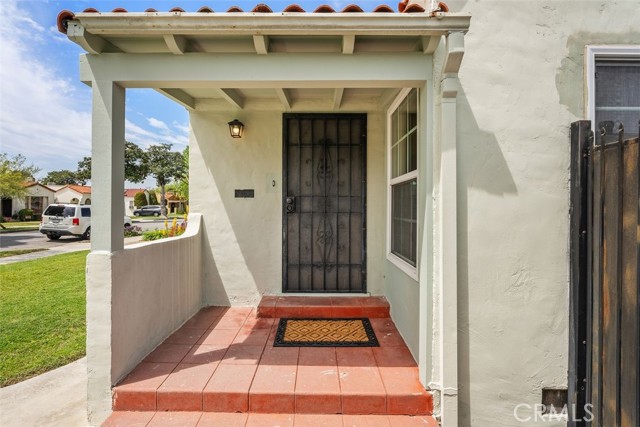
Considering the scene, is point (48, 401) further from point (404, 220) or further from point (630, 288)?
point (630, 288)

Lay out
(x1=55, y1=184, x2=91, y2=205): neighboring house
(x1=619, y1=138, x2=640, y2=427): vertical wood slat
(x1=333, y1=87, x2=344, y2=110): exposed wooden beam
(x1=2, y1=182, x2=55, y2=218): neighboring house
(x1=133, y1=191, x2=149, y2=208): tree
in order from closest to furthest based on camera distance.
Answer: (x1=619, y1=138, x2=640, y2=427): vertical wood slat, (x1=333, y1=87, x2=344, y2=110): exposed wooden beam, (x1=2, y1=182, x2=55, y2=218): neighboring house, (x1=55, y1=184, x2=91, y2=205): neighboring house, (x1=133, y1=191, x2=149, y2=208): tree

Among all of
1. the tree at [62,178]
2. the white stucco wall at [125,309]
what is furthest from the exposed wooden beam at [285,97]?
the tree at [62,178]

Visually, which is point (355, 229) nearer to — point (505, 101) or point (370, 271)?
point (370, 271)

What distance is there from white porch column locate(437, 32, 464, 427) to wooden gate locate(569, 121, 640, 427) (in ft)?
2.76

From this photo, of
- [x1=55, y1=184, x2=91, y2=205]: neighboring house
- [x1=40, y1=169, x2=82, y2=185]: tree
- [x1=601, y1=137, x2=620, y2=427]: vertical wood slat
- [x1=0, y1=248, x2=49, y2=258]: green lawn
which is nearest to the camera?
[x1=601, y1=137, x2=620, y2=427]: vertical wood slat

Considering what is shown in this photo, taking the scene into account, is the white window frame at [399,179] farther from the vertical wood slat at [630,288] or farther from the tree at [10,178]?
the tree at [10,178]

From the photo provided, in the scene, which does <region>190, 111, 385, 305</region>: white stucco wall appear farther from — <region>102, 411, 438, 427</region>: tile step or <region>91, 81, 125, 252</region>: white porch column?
<region>102, 411, 438, 427</region>: tile step

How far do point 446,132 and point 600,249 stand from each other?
4.17 feet

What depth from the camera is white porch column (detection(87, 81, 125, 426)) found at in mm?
2447

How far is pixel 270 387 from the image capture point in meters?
2.48

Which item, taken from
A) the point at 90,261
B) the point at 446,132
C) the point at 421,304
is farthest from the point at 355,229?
the point at 90,261

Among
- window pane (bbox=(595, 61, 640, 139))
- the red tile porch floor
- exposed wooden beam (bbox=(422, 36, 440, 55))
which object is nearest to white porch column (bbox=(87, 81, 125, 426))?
the red tile porch floor

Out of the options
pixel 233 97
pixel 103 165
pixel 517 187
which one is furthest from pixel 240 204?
pixel 517 187

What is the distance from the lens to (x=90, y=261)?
2.45m
